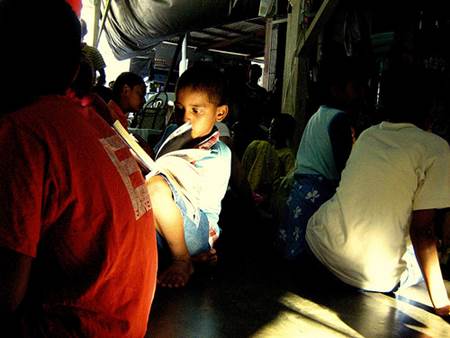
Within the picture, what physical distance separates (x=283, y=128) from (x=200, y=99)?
1567mm

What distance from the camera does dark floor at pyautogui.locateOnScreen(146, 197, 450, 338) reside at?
6.60ft

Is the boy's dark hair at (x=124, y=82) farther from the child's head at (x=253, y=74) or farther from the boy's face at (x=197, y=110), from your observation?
the child's head at (x=253, y=74)

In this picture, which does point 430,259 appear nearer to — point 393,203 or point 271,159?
point 393,203

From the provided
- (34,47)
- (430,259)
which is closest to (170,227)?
(430,259)

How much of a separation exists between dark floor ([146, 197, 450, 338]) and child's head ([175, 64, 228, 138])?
847mm

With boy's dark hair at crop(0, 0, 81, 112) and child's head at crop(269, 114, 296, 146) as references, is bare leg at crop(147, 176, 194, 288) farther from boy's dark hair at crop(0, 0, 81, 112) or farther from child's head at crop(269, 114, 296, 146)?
child's head at crop(269, 114, 296, 146)

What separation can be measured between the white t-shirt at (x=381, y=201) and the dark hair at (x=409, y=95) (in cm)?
6

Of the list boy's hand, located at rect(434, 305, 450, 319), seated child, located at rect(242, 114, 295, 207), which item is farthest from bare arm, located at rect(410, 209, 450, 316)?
seated child, located at rect(242, 114, 295, 207)

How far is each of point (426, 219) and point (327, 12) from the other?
2.19 m

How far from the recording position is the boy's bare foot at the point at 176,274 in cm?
238

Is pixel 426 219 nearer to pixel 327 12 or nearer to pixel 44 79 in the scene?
pixel 44 79

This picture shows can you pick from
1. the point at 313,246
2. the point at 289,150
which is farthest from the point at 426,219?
the point at 289,150

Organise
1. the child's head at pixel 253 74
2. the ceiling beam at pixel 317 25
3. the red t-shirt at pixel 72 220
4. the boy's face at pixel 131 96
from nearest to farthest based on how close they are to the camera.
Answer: the red t-shirt at pixel 72 220, the ceiling beam at pixel 317 25, the boy's face at pixel 131 96, the child's head at pixel 253 74

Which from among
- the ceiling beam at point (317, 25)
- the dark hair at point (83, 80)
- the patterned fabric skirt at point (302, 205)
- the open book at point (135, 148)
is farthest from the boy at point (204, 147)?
the ceiling beam at point (317, 25)
